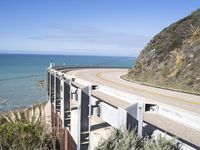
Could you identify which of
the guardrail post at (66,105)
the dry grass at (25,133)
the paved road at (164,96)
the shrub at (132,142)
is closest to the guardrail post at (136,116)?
the shrub at (132,142)

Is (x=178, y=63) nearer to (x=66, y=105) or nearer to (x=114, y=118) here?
(x=66, y=105)

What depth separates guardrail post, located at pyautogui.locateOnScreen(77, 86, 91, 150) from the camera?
26.4 ft

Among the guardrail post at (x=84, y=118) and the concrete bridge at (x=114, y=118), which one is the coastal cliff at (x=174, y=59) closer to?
the concrete bridge at (x=114, y=118)

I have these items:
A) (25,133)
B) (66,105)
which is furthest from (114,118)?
(25,133)

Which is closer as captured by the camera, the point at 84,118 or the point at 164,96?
the point at 84,118

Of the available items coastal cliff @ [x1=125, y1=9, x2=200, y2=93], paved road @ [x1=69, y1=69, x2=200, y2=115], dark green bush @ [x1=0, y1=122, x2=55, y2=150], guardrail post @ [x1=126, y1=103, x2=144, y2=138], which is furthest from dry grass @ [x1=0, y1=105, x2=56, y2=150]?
coastal cliff @ [x1=125, y1=9, x2=200, y2=93]

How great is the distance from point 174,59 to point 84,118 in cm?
2146

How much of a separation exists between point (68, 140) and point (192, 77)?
14.3 meters

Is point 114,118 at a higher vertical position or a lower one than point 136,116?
lower

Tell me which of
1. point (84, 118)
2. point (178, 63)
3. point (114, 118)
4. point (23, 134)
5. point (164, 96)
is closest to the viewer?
point (114, 118)

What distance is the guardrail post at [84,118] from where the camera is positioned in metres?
8.05

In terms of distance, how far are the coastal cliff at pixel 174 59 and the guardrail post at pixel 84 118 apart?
14.1 m

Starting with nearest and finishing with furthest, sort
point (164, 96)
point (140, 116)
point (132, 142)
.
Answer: point (132, 142) → point (140, 116) → point (164, 96)

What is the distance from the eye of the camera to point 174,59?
1109 inches
